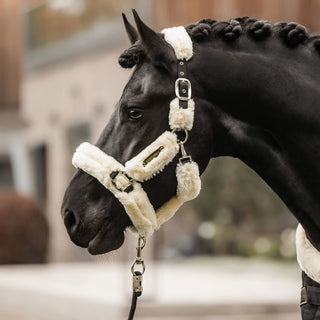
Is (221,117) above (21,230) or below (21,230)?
below

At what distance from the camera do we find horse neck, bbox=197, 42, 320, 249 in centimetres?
262

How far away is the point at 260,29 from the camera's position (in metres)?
2.64

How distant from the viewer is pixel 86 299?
740 cm

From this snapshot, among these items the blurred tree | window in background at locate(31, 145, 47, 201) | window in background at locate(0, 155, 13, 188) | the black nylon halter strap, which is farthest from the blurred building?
the black nylon halter strap

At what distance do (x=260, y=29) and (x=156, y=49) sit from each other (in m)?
0.34

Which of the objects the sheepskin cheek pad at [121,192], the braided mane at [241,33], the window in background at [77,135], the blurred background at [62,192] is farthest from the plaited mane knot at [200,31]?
the window in background at [77,135]

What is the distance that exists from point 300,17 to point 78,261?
5.99m

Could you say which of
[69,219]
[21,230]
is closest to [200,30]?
[69,219]

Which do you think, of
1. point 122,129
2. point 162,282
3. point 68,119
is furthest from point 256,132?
point 68,119

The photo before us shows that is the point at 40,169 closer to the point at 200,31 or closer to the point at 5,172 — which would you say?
the point at 5,172

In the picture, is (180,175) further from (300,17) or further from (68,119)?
(68,119)

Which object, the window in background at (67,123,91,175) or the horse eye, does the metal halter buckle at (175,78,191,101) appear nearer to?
the horse eye

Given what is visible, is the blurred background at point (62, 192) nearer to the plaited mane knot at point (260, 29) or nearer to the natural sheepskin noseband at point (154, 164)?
the natural sheepskin noseband at point (154, 164)

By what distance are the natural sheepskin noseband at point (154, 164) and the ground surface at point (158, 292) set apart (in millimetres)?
4174
